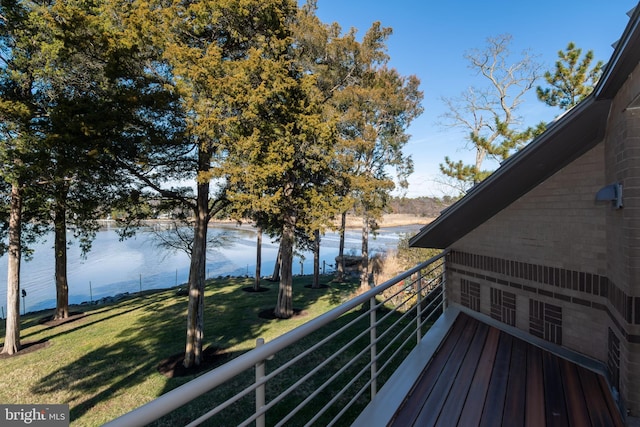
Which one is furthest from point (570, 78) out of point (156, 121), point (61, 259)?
point (61, 259)

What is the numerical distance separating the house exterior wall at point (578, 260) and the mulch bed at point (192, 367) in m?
8.26

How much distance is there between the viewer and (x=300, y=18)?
15391 millimetres

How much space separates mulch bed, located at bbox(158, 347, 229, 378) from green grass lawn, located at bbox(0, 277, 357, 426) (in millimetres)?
255

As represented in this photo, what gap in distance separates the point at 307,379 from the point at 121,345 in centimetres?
1245

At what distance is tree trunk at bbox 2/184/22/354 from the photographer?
1113 centimetres

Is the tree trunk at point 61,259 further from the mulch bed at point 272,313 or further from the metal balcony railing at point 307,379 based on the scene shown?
the mulch bed at point 272,313

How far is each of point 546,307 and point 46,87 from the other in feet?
48.5

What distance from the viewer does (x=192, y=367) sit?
32.6ft

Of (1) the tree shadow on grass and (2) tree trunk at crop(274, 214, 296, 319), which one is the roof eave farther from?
(2) tree trunk at crop(274, 214, 296, 319)

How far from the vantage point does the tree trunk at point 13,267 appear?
11.1 m

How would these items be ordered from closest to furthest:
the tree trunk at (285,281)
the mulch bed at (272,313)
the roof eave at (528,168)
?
the roof eave at (528,168), the tree trunk at (285,281), the mulch bed at (272,313)

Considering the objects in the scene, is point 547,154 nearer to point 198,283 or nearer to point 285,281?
point 198,283

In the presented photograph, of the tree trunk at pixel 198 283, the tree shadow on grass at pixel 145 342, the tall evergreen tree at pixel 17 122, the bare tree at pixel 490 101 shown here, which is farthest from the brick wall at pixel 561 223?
the tall evergreen tree at pixel 17 122

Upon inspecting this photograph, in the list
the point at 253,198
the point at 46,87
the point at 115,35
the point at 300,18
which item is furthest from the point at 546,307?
the point at 300,18
